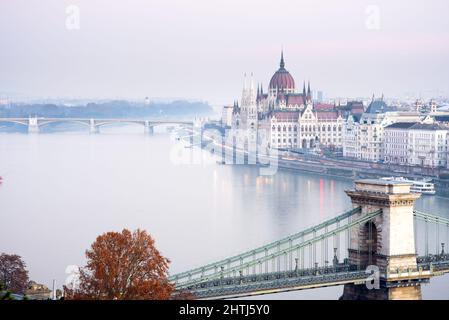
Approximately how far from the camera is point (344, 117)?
3556cm

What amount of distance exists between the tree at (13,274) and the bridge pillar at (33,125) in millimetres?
30442

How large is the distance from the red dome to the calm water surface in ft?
37.3

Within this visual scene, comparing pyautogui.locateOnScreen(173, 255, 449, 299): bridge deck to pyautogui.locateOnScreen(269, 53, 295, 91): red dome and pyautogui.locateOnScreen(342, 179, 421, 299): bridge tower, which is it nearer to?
pyautogui.locateOnScreen(342, 179, 421, 299): bridge tower

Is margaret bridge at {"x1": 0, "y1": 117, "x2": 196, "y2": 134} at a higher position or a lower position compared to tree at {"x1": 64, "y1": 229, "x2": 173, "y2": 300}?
lower

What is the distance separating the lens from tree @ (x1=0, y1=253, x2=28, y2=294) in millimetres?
7785

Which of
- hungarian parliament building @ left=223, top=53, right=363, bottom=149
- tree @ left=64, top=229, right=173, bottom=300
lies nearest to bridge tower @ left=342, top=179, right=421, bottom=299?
tree @ left=64, top=229, right=173, bottom=300

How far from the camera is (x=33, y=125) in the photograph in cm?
3988

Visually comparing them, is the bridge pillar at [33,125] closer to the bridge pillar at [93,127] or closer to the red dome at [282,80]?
the bridge pillar at [93,127]

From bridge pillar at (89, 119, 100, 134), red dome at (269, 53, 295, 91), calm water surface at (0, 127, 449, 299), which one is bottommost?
calm water surface at (0, 127, 449, 299)

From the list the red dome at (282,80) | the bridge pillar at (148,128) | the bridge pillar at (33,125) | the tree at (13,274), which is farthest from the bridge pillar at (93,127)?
the tree at (13,274)

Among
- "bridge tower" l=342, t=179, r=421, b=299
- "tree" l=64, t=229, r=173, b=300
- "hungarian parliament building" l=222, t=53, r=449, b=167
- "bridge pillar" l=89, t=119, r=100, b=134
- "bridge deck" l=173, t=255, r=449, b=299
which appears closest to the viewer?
"tree" l=64, t=229, r=173, b=300
